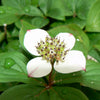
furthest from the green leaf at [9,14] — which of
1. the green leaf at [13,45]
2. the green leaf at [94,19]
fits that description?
the green leaf at [94,19]

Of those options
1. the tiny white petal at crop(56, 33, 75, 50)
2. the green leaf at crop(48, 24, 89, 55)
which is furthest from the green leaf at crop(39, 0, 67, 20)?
the tiny white petal at crop(56, 33, 75, 50)

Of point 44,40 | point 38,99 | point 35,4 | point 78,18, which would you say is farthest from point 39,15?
point 38,99

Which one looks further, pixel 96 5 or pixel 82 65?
pixel 96 5

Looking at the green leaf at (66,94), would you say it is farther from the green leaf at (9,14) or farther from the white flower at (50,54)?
the green leaf at (9,14)

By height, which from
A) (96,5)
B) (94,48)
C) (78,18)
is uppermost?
(96,5)

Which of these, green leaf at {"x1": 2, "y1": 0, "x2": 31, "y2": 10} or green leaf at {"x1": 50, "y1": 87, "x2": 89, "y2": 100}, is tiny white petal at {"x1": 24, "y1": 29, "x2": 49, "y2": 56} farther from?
green leaf at {"x1": 2, "y1": 0, "x2": 31, "y2": 10}

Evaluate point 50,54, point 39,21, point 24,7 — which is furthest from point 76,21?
point 50,54

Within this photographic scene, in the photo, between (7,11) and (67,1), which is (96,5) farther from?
(7,11)
